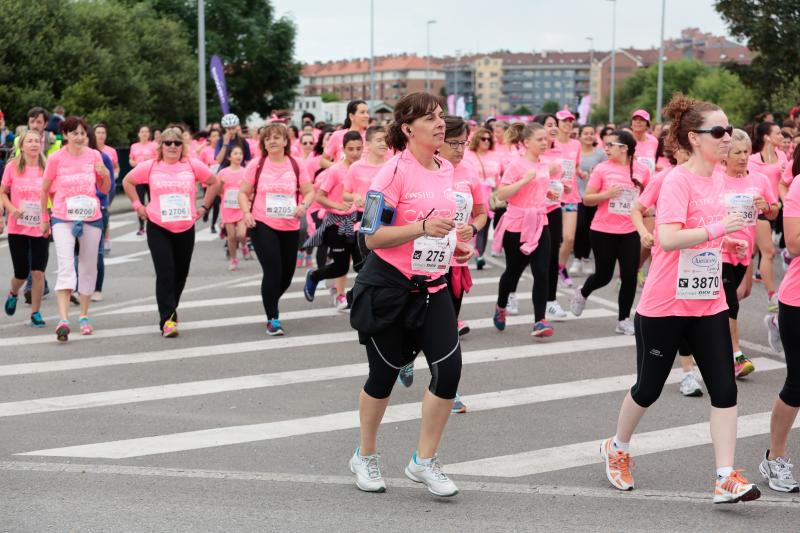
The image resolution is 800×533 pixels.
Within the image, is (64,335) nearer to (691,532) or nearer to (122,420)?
(122,420)

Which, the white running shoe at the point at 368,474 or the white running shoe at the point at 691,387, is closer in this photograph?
the white running shoe at the point at 368,474

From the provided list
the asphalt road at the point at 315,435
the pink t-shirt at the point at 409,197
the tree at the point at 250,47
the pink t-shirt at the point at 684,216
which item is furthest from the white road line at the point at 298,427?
the tree at the point at 250,47

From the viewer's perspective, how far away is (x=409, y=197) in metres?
5.40

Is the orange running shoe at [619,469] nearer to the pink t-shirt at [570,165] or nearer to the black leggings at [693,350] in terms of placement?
the black leggings at [693,350]

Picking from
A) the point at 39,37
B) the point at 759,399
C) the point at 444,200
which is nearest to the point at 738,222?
the point at 444,200

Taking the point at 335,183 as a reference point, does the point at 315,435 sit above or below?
below

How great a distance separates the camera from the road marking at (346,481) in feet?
18.1

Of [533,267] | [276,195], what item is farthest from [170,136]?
[533,267]

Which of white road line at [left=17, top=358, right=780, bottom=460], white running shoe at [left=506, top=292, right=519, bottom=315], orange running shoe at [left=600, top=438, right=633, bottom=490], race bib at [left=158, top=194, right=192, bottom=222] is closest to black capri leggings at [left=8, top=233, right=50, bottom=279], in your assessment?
race bib at [left=158, top=194, right=192, bottom=222]

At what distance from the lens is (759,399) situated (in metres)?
7.89

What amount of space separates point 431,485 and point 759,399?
3.38m

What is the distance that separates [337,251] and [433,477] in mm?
5874

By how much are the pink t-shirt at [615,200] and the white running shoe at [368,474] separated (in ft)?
16.8

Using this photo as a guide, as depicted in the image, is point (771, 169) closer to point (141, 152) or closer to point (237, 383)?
point (237, 383)
